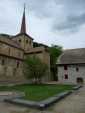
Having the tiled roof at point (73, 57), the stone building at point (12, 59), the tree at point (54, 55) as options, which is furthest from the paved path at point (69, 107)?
the tree at point (54, 55)

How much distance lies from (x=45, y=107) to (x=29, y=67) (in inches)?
1060

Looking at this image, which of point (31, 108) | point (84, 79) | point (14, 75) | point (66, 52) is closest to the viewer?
point (31, 108)

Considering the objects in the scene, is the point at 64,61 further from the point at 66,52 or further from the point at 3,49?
the point at 3,49

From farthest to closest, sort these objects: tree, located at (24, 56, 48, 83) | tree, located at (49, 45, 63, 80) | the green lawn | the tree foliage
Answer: the tree foliage
tree, located at (49, 45, 63, 80)
tree, located at (24, 56, 48, 83)
the green lawn

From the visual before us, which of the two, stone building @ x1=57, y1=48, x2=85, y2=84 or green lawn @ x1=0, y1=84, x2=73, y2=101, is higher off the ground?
stone building @ x1=57, y1=48, x2=85, y2=84

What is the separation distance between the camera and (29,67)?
115 ft

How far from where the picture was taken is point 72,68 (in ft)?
145

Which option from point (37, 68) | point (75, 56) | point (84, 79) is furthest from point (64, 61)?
point (37, 68)

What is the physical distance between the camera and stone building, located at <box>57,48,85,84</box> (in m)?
43.2

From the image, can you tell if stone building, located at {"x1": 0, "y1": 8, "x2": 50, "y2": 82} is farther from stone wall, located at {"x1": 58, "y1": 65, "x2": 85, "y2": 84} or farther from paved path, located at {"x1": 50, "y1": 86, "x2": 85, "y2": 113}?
paved path, located at {"x1": 50, "y1": 86, "x2": 85, "y2": 113}

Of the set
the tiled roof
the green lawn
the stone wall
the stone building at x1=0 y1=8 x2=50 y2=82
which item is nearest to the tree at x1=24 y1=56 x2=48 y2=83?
the stone building at x1=0 y1=8 x2=50 y2=82

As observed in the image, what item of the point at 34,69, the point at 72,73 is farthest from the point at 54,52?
the point at 34,69

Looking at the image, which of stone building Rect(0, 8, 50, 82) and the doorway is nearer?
stone building Rect(0, 8, 50, 82)

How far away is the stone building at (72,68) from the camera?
1699 inches
